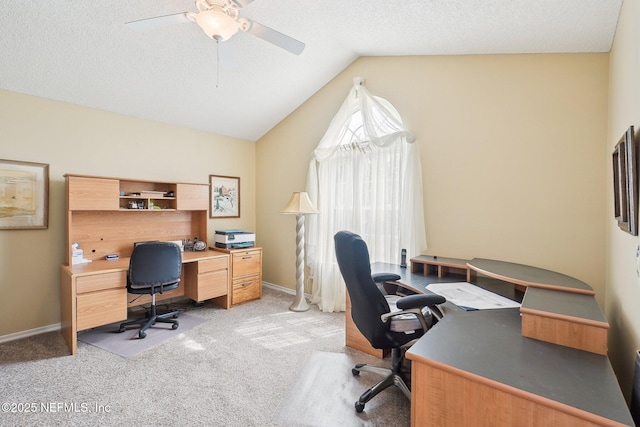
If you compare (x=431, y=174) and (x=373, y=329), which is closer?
(x=373, y=329)

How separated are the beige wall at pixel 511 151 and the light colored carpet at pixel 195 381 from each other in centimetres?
157

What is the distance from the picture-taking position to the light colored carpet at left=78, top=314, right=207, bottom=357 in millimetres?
2600

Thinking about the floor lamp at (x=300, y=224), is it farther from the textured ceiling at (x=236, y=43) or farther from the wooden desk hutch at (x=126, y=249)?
the textured ceiling at (x=236, y=43)

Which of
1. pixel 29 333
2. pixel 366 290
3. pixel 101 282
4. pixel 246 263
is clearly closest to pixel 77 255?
pixel 101 282

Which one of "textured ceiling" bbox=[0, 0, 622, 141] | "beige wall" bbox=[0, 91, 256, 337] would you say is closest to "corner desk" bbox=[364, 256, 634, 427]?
"textured ceiling" bbox=[0, 0, 622, 141]

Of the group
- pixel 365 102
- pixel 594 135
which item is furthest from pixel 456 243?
pixel 365 102

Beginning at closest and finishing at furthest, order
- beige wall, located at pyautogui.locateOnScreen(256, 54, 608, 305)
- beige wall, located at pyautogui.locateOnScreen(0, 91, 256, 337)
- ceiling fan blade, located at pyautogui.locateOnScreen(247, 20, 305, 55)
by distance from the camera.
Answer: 1. ceiling fan blade, located at pyautogui.locateOnScreen(247, 20, 305, 55)
2. beige wall, located at pyautogui.locateOnScreen(256, 54, 608, 305)
3. beige wall, located at pyautogui.locateOnScreen(0, 91, 256, 337)

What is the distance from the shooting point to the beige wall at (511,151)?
6.93ft

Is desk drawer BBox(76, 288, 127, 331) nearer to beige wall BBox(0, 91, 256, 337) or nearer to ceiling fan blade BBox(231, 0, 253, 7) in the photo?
beige wall BBox(0, 91, 256, 337)

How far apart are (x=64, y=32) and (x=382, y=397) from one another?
12.3ft

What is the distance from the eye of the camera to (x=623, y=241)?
1543 millimetres

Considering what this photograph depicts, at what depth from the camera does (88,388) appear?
2029mm

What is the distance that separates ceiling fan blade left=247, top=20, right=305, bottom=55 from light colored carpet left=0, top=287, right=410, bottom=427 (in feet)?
8.29

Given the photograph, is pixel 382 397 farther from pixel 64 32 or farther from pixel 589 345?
pixel 64 32
